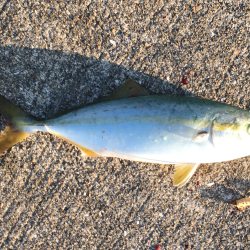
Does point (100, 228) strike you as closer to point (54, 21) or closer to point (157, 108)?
point (157, 108)

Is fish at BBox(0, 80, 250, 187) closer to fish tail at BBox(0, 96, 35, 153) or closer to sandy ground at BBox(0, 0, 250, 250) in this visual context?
fish tail at BBox(0, 96, 35, 153)

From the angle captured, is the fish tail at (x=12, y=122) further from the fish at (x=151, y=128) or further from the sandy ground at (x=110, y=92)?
the sandy ground at (x=110, y=92)

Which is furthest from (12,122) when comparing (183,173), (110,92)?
(183,173)

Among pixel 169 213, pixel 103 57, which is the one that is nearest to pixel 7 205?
pixel 169 213

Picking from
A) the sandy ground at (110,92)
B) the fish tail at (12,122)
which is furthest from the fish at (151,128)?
the sandy ground at (110,92)

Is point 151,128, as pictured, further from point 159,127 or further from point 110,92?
point 110,92
